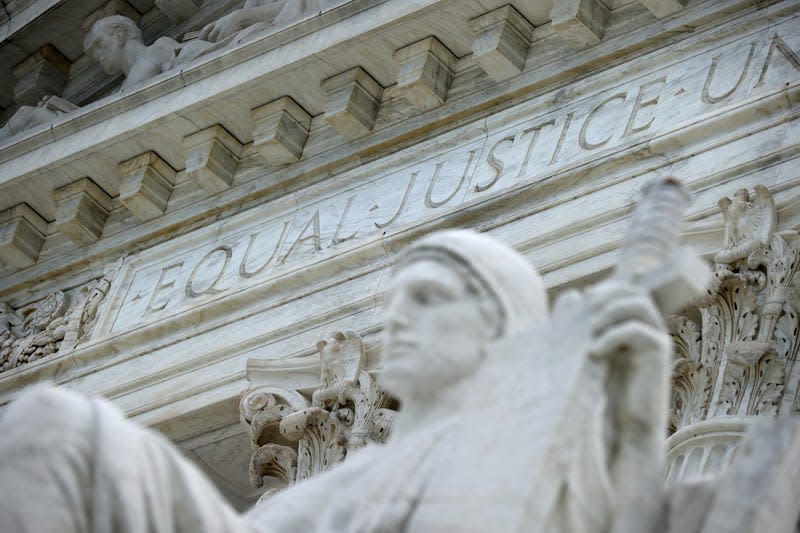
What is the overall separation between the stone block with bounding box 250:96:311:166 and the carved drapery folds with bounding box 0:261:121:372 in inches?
44.3

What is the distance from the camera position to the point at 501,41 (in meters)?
10.9

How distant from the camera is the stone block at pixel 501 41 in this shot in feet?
35.8

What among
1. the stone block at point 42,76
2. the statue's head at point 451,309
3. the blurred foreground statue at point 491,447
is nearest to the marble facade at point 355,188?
the stone block at point 42,76

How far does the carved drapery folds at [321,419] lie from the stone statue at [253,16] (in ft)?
8.62

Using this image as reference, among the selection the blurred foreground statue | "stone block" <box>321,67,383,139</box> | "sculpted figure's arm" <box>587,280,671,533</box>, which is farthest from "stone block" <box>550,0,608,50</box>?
"sculpted figure's arm" <box>587,280,671,533</box>

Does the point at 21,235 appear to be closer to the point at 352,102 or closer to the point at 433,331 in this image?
the point at 352,102

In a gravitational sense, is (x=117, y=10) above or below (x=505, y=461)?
above

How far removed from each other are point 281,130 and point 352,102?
1.54ft

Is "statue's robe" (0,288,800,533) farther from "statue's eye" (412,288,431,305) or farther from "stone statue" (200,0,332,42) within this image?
"stone statue" (200,0,332,42)

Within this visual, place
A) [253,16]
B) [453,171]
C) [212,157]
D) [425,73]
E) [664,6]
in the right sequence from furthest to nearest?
[253,16]
[212,157]
[425,73]
[453,171]
[664,6]

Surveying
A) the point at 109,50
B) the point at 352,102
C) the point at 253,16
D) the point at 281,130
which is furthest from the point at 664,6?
the point at 109,50

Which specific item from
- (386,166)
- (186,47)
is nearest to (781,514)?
(386,166)

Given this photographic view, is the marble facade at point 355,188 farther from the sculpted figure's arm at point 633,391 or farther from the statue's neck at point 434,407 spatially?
the sculpted figure's arm at point 633,391

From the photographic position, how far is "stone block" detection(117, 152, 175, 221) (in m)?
12.2
